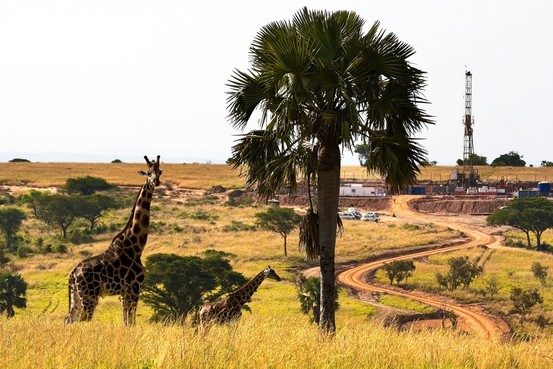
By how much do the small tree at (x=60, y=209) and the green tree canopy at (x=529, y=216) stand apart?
48162mm

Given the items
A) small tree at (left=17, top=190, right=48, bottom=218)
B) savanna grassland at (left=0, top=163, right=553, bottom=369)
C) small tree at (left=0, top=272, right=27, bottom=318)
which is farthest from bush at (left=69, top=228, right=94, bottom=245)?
small tree at (left=0, top=272, right=27, bottom=318)

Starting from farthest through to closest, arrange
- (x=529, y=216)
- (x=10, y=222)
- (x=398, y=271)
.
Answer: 1. (x=529, y=216)
2. (x=10, y=222)
3. (x=398, y=271)

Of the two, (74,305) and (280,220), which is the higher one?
(74,305)

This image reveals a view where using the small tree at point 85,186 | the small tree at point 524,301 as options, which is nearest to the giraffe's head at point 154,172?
the small tree at point 524,301

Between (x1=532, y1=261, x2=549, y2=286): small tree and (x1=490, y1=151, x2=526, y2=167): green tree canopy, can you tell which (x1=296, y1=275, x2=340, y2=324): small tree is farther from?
(x1=490, y1=151, x2=526, y2=167): green tree canopy

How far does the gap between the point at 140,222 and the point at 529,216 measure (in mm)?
75533

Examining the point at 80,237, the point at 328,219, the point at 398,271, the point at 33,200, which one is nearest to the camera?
the point at 328,219

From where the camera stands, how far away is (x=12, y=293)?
47438 mm

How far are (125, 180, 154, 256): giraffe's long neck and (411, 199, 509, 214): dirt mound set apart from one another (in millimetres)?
101546

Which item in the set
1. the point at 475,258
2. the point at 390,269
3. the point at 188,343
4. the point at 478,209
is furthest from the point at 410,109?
the point at 478,209

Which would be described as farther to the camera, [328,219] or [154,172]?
[328,219]

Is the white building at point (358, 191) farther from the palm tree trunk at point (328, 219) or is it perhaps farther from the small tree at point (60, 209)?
the palm tree trunk at point (328, 219)

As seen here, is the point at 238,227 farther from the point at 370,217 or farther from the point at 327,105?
the point at 327,105

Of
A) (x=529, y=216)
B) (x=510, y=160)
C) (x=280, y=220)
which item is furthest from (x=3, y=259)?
(x=510, y=160)
